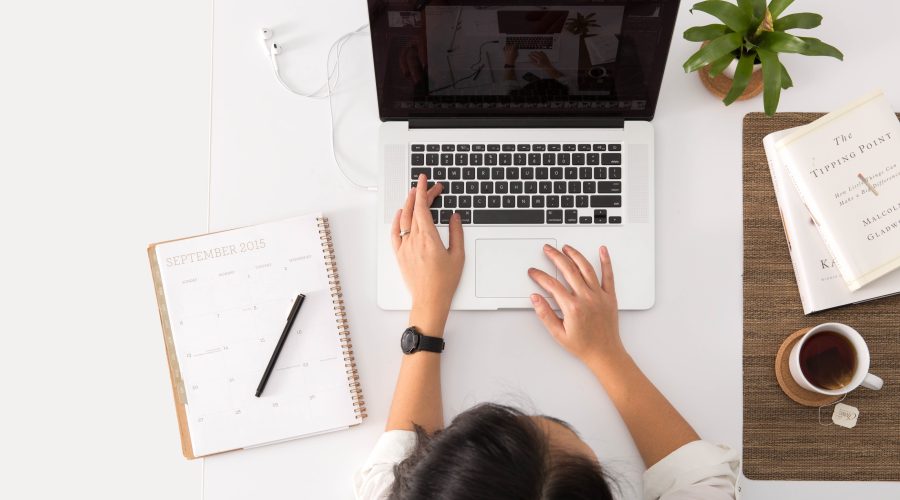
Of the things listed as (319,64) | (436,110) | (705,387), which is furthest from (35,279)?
(705,387)

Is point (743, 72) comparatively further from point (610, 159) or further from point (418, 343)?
point (418, 343)

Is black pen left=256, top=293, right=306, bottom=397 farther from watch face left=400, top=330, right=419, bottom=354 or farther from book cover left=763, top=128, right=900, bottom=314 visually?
book cover left=763, top=128, right=900, bottom=314

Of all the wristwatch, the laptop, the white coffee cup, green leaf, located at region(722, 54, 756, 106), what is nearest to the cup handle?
the white coffee cup

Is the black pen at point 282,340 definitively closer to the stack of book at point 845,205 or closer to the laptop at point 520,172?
the laptop at point 520,172

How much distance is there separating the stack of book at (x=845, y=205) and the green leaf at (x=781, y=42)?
0.12 m

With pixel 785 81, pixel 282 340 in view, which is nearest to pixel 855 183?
pixel 785 81

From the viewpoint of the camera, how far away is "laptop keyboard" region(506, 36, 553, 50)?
0.75m

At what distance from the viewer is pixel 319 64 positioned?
0.92m

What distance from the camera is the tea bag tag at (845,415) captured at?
812mm

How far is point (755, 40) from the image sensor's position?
31.3 inches

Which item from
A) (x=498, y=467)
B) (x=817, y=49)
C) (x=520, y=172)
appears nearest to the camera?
(x=498, y=467)

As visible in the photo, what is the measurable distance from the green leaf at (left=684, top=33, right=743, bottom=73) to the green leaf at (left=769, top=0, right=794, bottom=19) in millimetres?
46

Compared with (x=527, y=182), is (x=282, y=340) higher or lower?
lower

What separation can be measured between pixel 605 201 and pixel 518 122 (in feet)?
0.51
